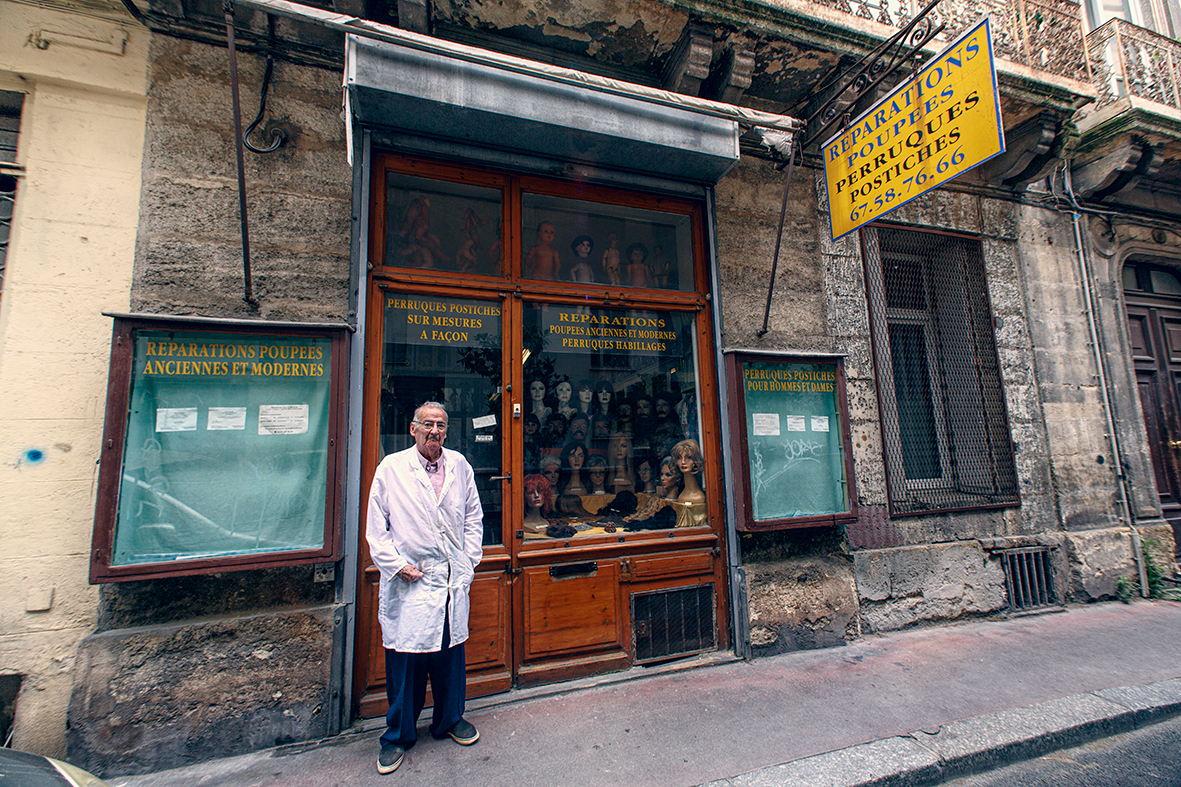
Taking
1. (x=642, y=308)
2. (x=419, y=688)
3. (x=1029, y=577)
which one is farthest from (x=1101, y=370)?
(x=419, y=688)

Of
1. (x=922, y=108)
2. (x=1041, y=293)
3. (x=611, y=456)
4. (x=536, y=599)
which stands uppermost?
(x=922, y=108)

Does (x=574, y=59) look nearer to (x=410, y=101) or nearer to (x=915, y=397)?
(x=410, y=101)

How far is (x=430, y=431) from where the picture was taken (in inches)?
114

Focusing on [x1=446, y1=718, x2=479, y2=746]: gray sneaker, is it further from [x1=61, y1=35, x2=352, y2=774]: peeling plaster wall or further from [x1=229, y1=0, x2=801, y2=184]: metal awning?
[x1=229, y1=0, x2=801, y2=184]: metal awning

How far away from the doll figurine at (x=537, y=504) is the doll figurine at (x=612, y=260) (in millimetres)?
1811

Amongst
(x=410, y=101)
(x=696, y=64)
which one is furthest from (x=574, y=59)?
(x=410, y=101)

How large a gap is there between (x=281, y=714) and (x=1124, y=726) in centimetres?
510

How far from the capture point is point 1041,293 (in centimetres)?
577

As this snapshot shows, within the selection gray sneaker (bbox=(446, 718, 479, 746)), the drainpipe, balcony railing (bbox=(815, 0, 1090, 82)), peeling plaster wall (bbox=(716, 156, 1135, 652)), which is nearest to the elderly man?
gray sneaker (bbox=(446, 718, 479, 746))

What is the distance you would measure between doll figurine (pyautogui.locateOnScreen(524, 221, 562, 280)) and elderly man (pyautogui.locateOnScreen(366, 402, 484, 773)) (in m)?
1.61

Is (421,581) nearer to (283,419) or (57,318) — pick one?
(283,419)

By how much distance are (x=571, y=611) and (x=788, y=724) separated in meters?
1.54

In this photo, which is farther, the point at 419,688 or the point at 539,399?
the point at 539,399

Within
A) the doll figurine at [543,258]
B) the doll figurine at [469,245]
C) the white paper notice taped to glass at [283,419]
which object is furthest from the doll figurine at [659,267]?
the white paper notice taped to glass at [283,419]
